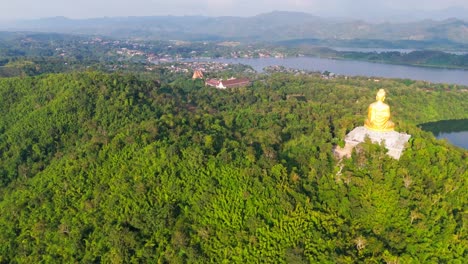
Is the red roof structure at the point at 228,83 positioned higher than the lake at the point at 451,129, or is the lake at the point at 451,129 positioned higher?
the red roof structure at the point at 228,83

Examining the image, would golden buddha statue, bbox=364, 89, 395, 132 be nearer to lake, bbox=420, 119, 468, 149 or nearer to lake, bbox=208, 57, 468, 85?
lake, bbox=420, 119, 468, 149

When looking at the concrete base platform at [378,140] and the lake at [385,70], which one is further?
the lake at [385,70]

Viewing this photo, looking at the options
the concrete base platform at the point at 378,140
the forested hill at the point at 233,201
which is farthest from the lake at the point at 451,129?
the concrete base platform at the point at 378,140

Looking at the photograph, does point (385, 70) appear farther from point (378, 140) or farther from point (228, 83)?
point (378, 140)

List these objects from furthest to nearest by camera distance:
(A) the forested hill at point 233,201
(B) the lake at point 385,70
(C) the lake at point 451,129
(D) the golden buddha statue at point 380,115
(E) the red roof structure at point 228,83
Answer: (B) the lake at point 385,70, (E) the red roof structure at point 228,83, (C) the lake at point 451,129, (D) the golden buddha statue at point 380,115, (A) the forested hill at point 233,201

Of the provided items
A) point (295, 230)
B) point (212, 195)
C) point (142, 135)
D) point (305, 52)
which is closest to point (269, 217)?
point (295, 230)

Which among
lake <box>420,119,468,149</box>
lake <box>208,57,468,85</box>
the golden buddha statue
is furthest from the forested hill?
lake <box>208,57,468,85</box>

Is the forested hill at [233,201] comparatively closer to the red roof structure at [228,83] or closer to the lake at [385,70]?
the red roof structure at [228,83]
